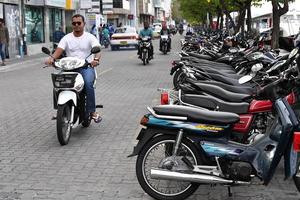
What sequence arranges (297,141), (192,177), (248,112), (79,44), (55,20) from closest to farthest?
(297,141), (192,177), (248,112), (79,44), (55,20)

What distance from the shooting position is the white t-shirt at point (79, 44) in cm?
771

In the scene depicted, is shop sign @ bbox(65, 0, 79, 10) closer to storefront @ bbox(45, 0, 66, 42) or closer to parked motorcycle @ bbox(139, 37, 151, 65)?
storefront @ bbox(45, 0, 66, 42)

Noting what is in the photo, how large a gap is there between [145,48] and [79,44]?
479 inches

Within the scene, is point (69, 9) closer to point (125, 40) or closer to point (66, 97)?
point (125, 40)

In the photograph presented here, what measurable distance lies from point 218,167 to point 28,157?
2.88 m

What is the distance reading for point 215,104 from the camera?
18.2ft

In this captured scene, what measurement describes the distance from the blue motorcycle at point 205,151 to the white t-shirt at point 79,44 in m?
3.28

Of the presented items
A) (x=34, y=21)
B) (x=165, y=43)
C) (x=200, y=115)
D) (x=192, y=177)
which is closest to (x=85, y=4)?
(x=34, y=21)

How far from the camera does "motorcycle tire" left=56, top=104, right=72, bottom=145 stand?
22.3 ft

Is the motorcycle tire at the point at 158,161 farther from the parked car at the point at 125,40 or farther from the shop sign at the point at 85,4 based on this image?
the shop sign at the point at 85,4

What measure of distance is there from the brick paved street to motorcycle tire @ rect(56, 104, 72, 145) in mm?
121

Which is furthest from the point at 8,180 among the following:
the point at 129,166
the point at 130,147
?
the point at 130,147

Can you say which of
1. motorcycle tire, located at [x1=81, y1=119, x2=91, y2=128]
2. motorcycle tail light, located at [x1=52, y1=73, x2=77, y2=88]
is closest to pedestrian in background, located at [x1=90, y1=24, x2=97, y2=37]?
motorcycle tire, located at [x1=81, y1=119, x2=91, y2=128]

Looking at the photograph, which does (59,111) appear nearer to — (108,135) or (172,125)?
(108,135)
